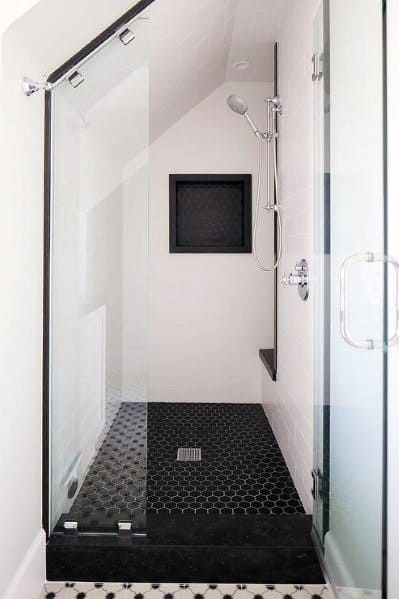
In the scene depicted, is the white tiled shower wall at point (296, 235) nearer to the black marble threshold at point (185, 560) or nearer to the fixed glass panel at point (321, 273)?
the fixed glass panel at point (321, 273)

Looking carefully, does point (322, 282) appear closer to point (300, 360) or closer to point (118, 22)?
point (300, 360)

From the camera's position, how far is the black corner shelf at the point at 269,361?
2.90m

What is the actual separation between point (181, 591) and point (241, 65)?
10.0ft

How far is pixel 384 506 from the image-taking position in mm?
1148

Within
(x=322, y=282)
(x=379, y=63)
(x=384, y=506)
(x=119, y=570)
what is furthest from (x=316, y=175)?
(x=119, y=570)

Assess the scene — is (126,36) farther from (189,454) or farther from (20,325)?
(189,454)

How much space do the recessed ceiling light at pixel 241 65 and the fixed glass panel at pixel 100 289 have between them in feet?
5.31

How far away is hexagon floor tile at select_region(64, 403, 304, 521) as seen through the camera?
1.77m

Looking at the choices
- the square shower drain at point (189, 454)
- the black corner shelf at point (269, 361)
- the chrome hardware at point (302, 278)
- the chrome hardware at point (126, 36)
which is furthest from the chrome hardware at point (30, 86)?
the black corner shelf at point (269, 361)

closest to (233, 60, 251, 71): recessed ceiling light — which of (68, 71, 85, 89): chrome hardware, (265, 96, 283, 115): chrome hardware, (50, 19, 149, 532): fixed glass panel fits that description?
(265, 96, 283, 115): chrome hardware

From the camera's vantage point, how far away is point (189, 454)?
8.54 ft

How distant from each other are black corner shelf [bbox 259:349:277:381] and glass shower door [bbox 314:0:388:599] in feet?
3.70

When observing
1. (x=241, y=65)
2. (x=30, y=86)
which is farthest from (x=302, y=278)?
(x=241, y=65)

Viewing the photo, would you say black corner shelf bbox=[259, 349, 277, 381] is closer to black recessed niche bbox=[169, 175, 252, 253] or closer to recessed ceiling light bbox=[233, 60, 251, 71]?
black recessed niche bbox=[169, 175, 252, 253]
